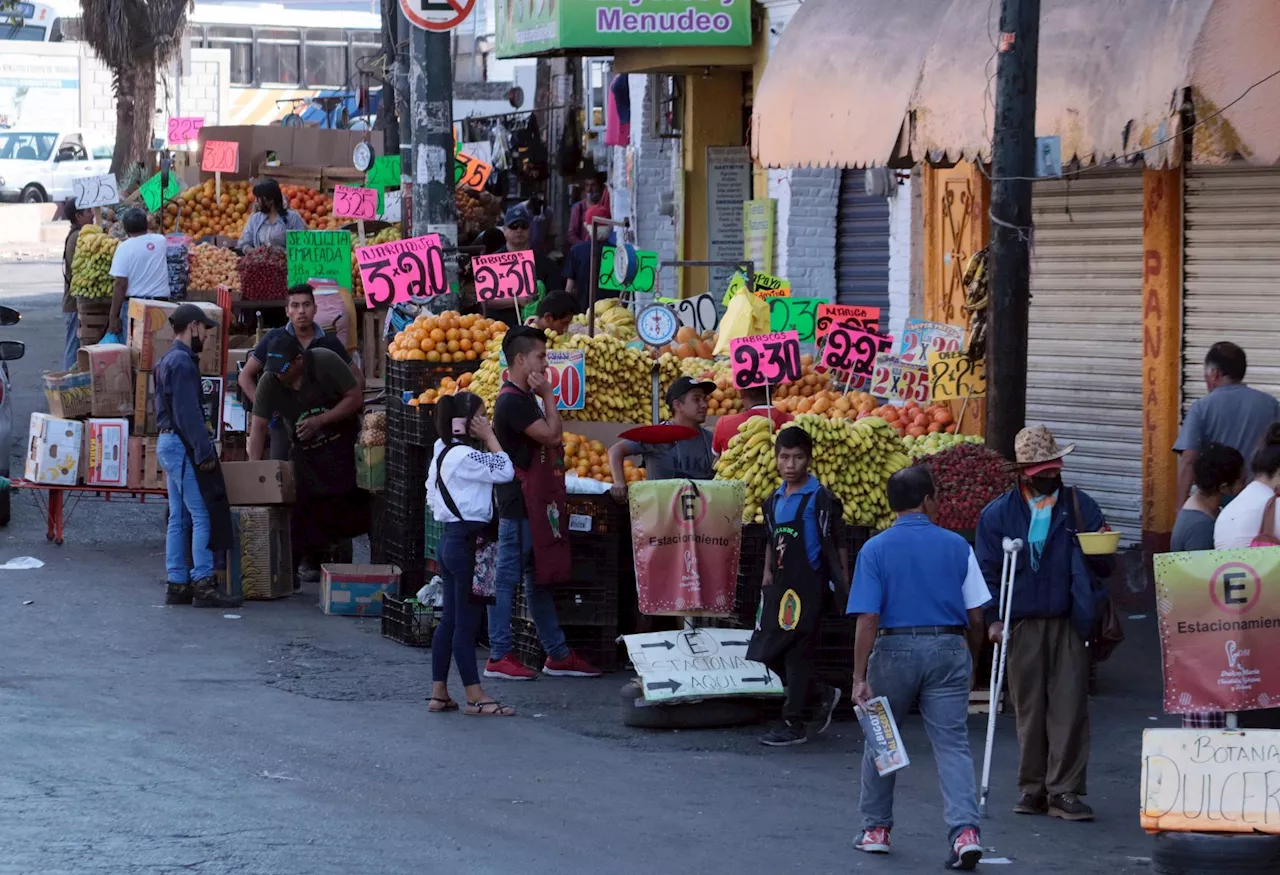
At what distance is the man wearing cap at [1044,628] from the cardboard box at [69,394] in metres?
8.15

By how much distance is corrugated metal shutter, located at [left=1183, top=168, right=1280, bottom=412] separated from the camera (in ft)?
39.7

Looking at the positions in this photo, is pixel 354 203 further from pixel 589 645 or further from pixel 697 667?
pixel 697 667

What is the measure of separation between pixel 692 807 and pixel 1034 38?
14.1 feet

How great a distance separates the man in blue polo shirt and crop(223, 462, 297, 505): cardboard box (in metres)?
6.39

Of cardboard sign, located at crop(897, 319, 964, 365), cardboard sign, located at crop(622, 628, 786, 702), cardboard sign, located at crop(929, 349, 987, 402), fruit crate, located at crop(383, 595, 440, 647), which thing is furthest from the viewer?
cardboard sign, located at crop(897, 319, 964, 365)

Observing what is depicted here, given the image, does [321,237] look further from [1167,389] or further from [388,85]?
[388,85]

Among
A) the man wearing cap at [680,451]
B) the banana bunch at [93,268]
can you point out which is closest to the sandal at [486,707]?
the man wearing cap at [680,451]

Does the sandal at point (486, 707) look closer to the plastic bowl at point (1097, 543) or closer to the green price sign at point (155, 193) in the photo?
the plastic bowl at point (1097, 543)

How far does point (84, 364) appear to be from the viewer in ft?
48.7

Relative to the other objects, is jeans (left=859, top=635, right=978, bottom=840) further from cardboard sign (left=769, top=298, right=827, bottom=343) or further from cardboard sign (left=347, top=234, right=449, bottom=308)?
cardboard sign (left=769, top=298, right=827, bottom=343)

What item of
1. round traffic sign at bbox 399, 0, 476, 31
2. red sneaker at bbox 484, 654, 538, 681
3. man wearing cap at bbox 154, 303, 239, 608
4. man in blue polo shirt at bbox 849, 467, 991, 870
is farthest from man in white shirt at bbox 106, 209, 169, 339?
man in blue polo shirt at bbox 849, 467, 991, 870

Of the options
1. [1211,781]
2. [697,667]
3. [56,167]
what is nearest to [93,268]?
[697,667]

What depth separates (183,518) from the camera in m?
12.6

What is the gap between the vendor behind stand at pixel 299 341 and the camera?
13.5m
